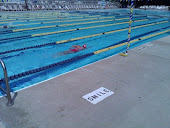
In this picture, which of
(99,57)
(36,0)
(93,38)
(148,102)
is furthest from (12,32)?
(36,0)

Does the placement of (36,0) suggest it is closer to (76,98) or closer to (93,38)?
(93,38)

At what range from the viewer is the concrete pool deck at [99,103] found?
209cm

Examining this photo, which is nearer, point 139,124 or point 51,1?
point 139,124

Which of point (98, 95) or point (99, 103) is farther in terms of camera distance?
point (98, 95)

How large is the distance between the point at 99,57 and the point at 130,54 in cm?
115

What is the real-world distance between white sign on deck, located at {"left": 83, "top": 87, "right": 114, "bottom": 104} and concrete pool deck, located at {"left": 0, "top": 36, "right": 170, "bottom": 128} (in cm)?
7

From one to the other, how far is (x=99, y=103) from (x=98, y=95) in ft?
0.73

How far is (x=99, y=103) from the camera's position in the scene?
249 centimetres

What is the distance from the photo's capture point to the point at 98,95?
2689 millimetres

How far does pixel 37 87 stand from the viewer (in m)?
2.93

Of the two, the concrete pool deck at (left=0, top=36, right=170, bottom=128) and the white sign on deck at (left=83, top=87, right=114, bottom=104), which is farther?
the white sign on deck at (left=83, top=87, right=114, bottom=104)

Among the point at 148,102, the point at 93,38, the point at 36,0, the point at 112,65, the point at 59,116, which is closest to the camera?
the point at 59,116

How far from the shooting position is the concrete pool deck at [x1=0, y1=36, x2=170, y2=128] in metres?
2.09

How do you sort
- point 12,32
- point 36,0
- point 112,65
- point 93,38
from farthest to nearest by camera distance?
point 36,0 → point 12,32 → point 93,38 → point 112,65
